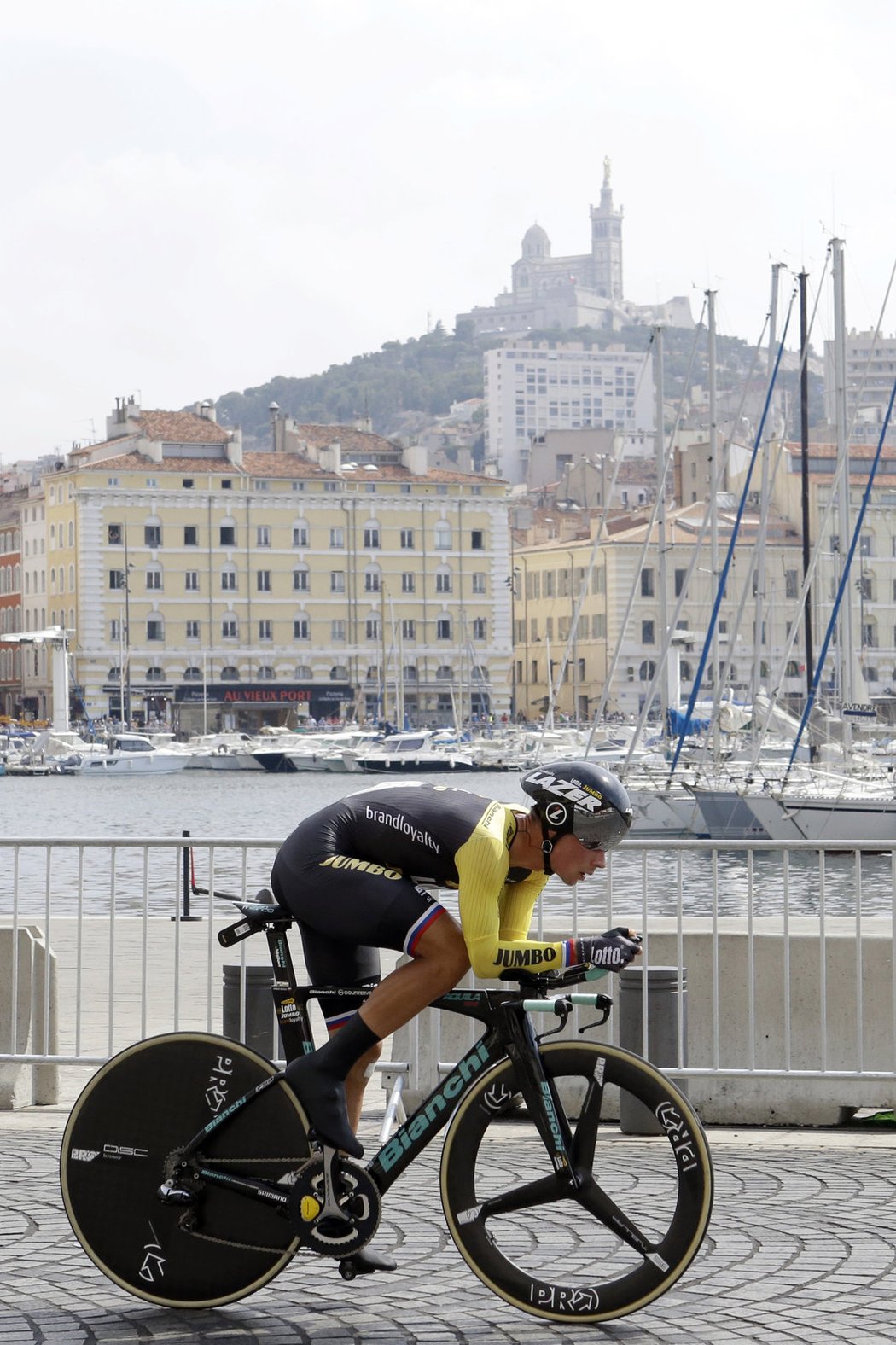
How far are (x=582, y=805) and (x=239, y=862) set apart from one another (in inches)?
713

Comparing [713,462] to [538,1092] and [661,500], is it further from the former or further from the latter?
[538,1092]

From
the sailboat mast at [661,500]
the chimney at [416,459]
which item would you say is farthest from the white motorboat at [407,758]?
the sailboat mast at [661,500]

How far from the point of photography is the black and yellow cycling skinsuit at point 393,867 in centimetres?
483

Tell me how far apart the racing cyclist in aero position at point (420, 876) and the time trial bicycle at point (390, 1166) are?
0.24 ft

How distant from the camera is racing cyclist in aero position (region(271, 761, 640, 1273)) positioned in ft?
15.6

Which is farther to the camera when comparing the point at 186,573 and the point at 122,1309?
the point at 186,573

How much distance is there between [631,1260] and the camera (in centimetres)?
475

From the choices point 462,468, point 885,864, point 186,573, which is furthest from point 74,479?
point 885,864

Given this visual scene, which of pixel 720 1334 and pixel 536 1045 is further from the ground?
pixel 536 1045

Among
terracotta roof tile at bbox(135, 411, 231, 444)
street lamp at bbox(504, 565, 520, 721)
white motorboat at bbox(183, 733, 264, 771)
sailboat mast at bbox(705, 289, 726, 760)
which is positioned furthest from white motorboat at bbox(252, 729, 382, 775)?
sailboat mast at bbox(705, 289, 726, 760)

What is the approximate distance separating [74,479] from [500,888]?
104 metres

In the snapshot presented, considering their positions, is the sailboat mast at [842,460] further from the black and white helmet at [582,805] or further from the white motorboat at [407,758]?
the white motorboat at [407,758]

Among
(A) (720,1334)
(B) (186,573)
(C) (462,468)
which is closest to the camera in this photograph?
(A) (720,1334)

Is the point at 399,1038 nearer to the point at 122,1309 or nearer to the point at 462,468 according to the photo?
the point at 122,1309
